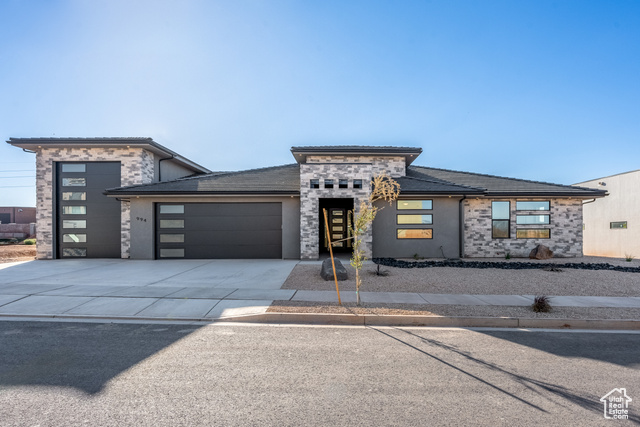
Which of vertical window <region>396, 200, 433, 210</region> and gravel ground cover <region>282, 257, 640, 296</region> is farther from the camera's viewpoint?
vertical window <region>396, 200, 433, 210</region>

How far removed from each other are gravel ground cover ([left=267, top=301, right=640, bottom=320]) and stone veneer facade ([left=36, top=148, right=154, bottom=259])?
1223 centimetres

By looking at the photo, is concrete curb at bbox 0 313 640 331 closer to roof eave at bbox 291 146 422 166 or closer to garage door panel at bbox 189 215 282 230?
garage door panel at bbox 189 215 282 230

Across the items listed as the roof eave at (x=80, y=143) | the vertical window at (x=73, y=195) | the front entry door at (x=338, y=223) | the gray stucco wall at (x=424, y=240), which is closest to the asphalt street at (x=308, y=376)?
the gray stucco wall at (x=424, y=240)

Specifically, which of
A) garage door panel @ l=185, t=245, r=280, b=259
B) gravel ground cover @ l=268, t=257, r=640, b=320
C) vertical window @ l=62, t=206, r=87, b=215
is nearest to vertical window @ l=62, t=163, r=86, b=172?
vertical window @ l=62, t=206, r=87, b=215

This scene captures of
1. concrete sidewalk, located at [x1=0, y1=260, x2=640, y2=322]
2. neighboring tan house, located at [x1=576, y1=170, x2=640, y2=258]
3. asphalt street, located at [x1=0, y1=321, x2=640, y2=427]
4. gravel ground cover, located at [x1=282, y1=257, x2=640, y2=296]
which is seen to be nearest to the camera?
asphalt street, located at [x1=0, y1=321, x2=640, y2=427]

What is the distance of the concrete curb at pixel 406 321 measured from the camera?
580cm

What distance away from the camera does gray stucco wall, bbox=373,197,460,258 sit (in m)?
14.3

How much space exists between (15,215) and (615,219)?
2375 inches

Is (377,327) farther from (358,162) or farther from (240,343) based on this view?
(358,162)

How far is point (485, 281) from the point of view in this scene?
30.6ft

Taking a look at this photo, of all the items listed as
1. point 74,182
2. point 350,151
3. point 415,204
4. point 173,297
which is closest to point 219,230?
point 173,297

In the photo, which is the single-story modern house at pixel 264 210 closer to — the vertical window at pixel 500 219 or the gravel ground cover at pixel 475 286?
the vertical window at pixel 500 219

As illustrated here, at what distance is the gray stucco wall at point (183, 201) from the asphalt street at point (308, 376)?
880 cm

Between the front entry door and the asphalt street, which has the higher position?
the front entry door
